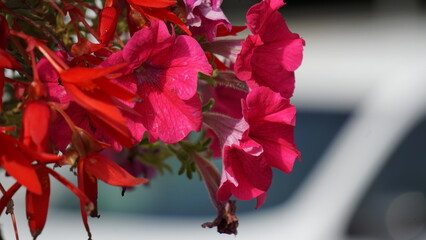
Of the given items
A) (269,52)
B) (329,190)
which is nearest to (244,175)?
(269,52)

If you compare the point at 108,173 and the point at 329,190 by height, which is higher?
the point at 108,173

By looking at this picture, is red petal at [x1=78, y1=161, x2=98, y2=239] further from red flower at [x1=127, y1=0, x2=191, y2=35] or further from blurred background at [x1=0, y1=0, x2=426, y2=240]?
blurred background at [x1=0, y1=0, x2=426, y2=240]

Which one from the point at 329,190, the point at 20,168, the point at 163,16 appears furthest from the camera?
the point at 329,190

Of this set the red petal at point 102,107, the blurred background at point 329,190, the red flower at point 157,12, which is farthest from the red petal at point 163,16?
the blurred background at point 329,190

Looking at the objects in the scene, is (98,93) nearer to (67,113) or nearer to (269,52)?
(67,113)

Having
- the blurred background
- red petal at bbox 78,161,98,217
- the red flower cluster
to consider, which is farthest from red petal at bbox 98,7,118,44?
the blurred background
